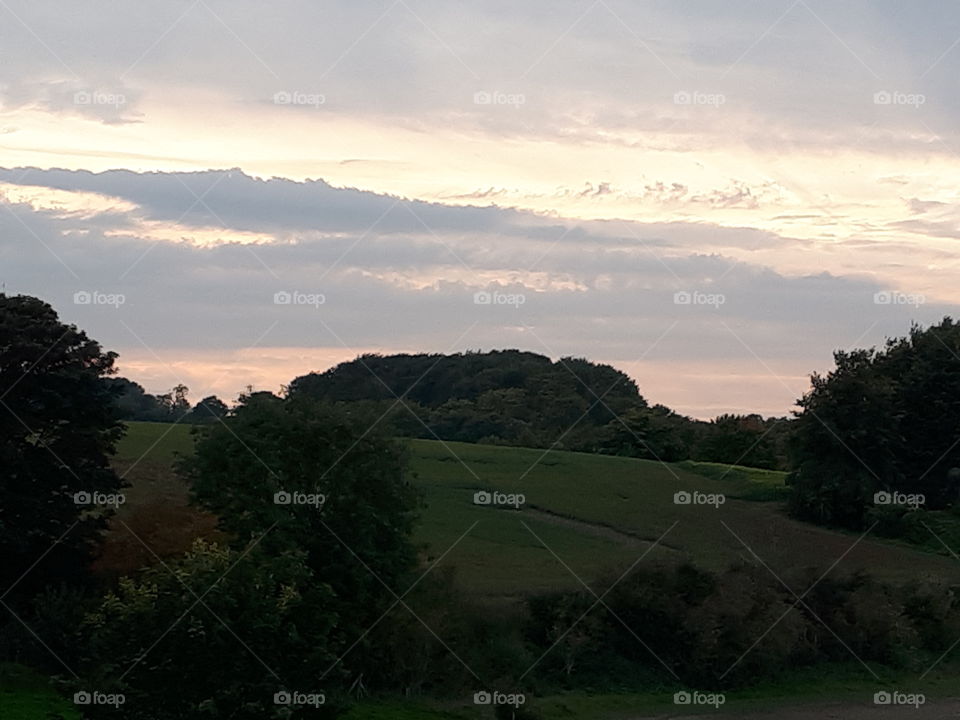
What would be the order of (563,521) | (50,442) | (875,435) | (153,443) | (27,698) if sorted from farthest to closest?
1. (875,435)
2. (153,443)
3. (563,521)
4. (50,442)
5. (27,698)

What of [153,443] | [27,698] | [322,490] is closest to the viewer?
[27,698]

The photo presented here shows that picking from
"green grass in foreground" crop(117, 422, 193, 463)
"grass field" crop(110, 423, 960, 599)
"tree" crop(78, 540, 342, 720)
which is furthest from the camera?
"green grass in foreground" crop(117, 422, 193, 463)

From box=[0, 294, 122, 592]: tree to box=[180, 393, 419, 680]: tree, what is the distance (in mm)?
3054

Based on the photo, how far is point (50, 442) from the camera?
33.4 metres

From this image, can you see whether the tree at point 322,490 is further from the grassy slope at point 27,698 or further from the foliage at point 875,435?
the foliage at point 875,435

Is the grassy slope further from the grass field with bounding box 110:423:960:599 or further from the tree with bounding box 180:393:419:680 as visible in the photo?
the tree with bounding box 180:393:419:680

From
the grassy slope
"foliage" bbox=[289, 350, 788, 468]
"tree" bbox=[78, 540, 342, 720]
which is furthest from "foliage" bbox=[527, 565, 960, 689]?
"foliage" bbox=[289, 350, 788, 468]

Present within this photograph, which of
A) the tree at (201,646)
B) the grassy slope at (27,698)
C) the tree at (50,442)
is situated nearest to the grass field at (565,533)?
the grassy slope at (27,698)

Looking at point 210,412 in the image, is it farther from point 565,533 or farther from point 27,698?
point 565,533

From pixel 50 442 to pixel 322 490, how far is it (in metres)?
7.95

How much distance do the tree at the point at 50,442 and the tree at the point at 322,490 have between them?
3054 millimetres

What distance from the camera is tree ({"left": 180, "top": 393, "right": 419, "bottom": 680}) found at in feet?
101

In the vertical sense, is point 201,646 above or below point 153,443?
below

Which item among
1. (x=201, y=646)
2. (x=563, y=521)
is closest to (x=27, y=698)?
(x=201, y=646)
